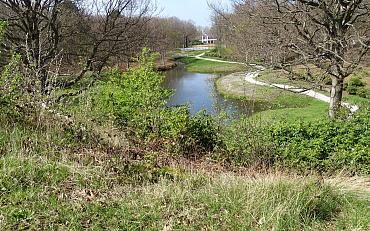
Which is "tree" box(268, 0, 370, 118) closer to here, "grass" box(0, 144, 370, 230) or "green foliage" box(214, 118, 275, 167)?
"green foliage" box(214, 118, 275, 167)

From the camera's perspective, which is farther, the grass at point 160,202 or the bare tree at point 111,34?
the bare tree at point 111,34

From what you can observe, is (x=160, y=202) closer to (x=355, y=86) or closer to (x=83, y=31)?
(x=83, y=31)

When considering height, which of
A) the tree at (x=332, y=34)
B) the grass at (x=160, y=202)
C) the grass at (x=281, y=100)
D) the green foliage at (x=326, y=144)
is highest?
the tree at (x=332, y=34)

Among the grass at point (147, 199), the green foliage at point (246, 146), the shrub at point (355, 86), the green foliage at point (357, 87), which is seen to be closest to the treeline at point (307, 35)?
the green foliage at point (246, 146)

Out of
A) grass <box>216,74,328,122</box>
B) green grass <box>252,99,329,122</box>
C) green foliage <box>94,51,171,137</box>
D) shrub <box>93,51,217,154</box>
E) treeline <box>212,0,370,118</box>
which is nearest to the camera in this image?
shrub <box>93,51,217,154</box>

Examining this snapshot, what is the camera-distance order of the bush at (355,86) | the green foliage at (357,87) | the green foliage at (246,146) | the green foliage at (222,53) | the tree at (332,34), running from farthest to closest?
1. the green foliage at (222,53)
2. the bush at (355,86)
3. the green foliage at (357,87)
4. the tree at (332,34)
5. the green foliage at (246,146)

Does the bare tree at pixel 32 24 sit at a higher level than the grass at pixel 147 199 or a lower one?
higher

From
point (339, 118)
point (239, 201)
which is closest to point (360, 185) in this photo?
point (239, 201)

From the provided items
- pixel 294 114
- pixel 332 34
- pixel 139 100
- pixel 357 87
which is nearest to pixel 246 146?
pixel 139 100

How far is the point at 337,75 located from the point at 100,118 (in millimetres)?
7701

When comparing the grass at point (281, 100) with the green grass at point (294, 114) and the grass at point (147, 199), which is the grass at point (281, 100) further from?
the grass at point (147, 199)

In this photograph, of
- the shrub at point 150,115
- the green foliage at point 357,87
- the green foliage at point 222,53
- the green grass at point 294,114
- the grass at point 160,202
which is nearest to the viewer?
the grass at point 160,202

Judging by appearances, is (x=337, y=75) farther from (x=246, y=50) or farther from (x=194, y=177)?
(x=194, y=177)

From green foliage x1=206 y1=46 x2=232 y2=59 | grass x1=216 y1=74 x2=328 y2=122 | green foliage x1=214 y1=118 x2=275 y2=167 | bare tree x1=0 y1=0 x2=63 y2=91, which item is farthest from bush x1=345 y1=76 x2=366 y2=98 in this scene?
green foliage x1=214 y1=118 x2=275 y2=167
